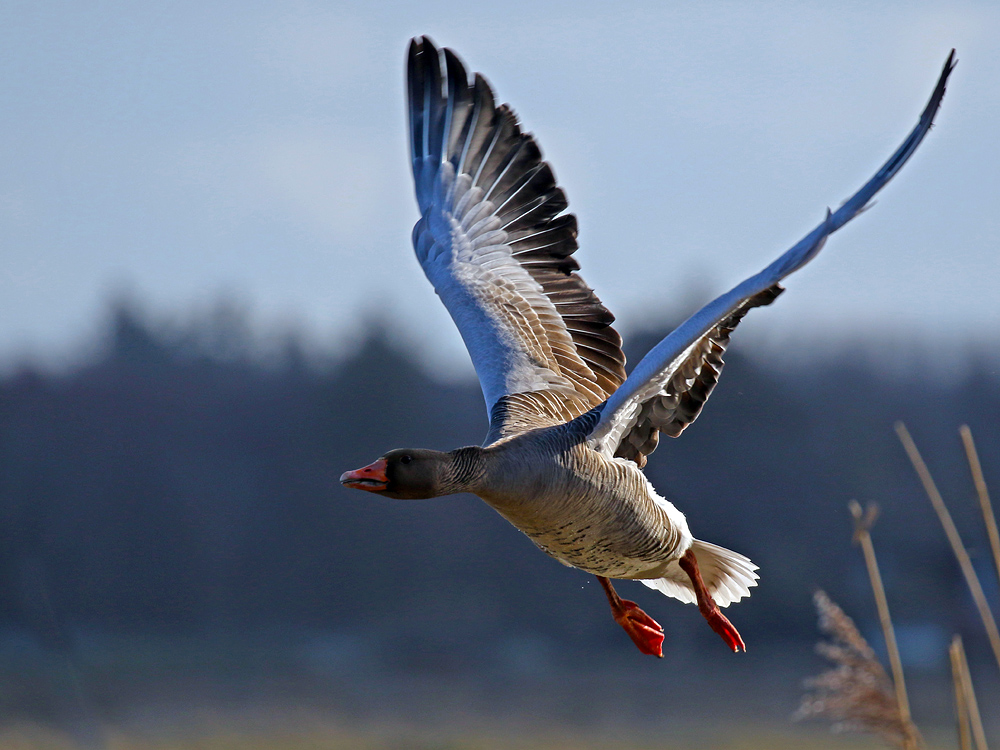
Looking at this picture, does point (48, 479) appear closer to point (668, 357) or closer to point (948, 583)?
point (948, 583)

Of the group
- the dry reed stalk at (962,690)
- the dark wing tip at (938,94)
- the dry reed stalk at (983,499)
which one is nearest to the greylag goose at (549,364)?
the dark wing tip at (938,94)

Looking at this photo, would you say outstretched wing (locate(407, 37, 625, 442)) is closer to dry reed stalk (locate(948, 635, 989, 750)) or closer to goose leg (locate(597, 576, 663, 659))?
goose leg (locate(597, 576, 663, 659))

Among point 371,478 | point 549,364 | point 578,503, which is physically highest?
point 549,364

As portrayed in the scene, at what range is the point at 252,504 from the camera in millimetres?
42469

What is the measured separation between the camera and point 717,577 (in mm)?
8281

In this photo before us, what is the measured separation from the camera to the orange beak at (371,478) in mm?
5926

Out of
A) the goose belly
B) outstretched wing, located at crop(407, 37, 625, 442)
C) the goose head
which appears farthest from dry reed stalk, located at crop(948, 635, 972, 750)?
outstretched wing, located at crop(407, 37, 625, 442)

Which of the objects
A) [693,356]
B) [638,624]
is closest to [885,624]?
[693,356]

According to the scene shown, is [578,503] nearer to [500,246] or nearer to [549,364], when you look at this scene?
[549,364]

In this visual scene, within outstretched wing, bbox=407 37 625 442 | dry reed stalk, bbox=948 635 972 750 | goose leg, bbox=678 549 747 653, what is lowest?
goose leg, bbox=678 549 747 653

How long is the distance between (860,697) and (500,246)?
5644 mm

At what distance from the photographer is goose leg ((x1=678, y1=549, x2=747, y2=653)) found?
7.38m

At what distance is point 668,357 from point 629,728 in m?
23.6

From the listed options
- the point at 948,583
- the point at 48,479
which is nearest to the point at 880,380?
the point at 948,583
